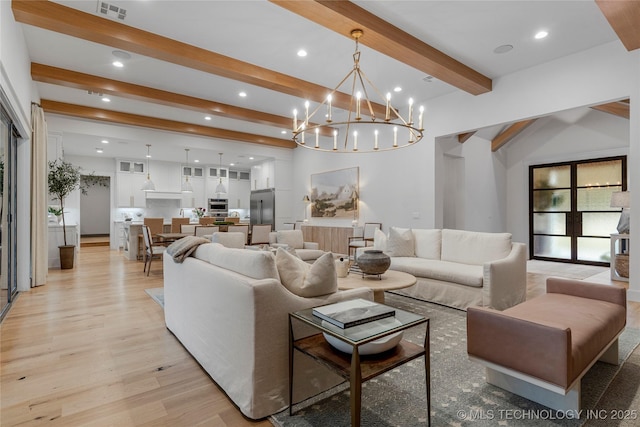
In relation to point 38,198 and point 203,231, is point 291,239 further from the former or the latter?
point 38,198

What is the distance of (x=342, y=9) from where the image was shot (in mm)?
2982

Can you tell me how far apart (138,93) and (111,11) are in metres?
2.13

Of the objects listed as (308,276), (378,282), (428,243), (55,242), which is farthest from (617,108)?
(55,242)

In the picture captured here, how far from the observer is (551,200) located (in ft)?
24.5

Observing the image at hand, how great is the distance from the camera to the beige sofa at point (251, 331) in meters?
1.73

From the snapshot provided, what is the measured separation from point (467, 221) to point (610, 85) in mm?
3538

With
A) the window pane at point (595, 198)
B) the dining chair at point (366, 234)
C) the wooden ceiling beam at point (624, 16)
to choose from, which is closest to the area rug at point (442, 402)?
the wooden ceiling beam at point (624, 16)

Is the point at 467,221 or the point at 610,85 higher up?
the point at 610,85

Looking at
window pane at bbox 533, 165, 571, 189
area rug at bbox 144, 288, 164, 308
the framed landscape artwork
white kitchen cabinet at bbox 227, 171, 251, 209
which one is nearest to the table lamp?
window pane at bbox 533, 165, 571, 189

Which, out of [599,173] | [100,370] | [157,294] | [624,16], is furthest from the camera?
[599,173]

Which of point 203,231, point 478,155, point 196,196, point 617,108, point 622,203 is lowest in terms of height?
point 203,231

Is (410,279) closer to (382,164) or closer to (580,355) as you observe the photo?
(580,355)

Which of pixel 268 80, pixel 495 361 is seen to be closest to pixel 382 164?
pixel 268 80

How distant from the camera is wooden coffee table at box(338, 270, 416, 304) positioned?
9.78ft
